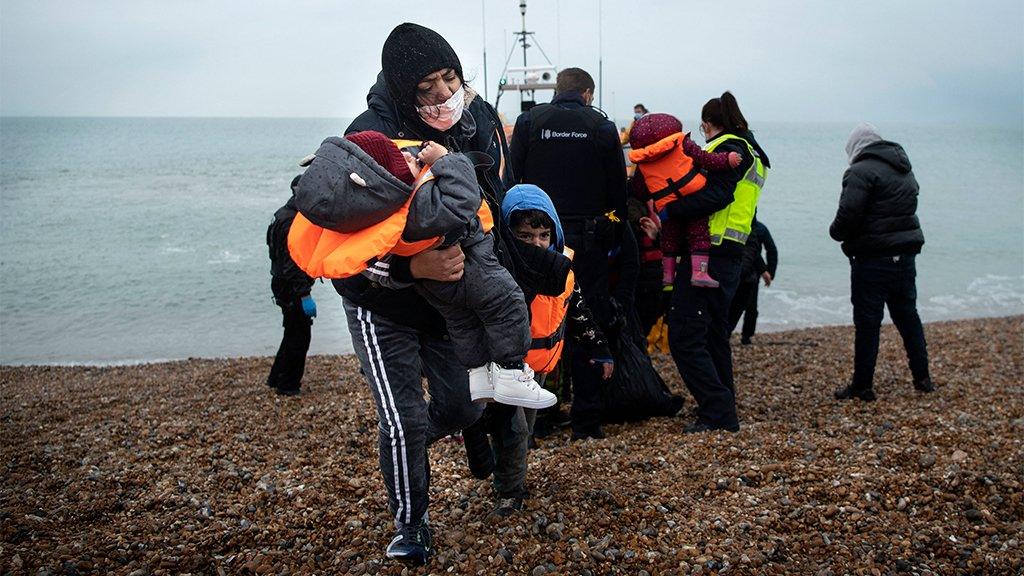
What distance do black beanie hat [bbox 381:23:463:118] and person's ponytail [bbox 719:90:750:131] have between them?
3060mm

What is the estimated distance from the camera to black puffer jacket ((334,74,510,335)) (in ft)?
10.4

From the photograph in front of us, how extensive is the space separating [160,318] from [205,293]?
2309 mm

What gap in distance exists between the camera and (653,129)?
5516 millimetres

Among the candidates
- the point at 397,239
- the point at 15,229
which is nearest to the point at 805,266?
the point at 397,239

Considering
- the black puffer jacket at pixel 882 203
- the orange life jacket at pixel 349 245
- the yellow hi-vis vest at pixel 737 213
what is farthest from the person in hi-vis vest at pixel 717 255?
the orange life jacket at pixel 349 245

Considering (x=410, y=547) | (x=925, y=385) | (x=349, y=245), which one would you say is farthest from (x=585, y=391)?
(x=925, y=385)

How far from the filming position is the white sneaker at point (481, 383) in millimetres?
3340

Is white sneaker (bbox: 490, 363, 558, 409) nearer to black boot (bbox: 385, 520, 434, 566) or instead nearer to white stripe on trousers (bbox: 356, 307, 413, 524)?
white stripe on trousers (bbox: 356, 307, 413, 524)

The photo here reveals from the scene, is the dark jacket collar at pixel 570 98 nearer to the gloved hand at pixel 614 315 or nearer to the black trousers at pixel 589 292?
the black trousers at pixel 589 292

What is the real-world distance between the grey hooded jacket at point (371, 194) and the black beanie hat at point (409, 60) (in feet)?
1.83

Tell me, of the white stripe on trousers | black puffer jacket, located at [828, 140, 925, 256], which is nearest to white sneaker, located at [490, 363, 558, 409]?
the white stripe on trousers

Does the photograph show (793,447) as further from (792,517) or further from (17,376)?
(17,376)

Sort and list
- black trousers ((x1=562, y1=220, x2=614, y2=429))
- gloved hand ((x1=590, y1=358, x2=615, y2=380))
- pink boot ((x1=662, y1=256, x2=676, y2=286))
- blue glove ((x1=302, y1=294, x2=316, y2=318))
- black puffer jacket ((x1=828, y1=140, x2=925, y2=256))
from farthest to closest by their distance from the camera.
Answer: blue glove ((x1=302, y1=294, x2=316, y2=318)) < black puffer jacket ((x1=828, y1=140, x2=925, y2=256)) < pink boot ((x1=662, y1=256, x2=676, y2=286)) < black trousers ((x1=562, y1=220, x2=614, y2=429)) < gloved hand ((x1=590, y1=358, x2=615, y2=380))

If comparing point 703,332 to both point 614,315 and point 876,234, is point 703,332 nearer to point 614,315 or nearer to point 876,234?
point 614,315
